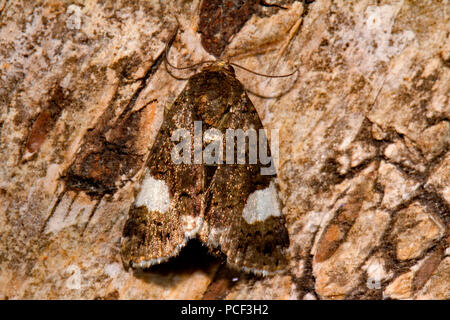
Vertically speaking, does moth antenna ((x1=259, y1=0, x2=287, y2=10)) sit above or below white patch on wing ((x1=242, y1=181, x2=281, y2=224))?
above

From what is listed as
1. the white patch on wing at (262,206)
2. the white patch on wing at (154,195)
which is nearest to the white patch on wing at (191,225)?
the white patch on wing at (154,195)

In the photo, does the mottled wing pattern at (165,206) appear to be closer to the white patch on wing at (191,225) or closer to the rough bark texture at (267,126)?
the white patch on wing at (191,225)

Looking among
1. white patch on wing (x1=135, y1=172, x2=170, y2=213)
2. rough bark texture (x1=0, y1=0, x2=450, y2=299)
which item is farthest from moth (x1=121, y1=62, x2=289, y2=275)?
rough bark texture (x1=0, y1=0, x2=450, y2=299)

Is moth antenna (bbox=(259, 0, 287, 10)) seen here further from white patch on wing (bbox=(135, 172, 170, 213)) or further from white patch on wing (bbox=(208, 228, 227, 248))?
white patch on wing (bbox=(208, 228, 227, 248))

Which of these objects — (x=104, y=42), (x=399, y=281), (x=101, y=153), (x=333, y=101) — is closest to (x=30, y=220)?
(x=101, y=153)

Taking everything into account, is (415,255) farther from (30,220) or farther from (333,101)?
(30,220)

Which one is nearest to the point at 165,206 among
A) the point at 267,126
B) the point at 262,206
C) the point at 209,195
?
the point at 209,195

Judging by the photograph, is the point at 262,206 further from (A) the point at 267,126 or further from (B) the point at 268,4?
(B) the point at 268,4
